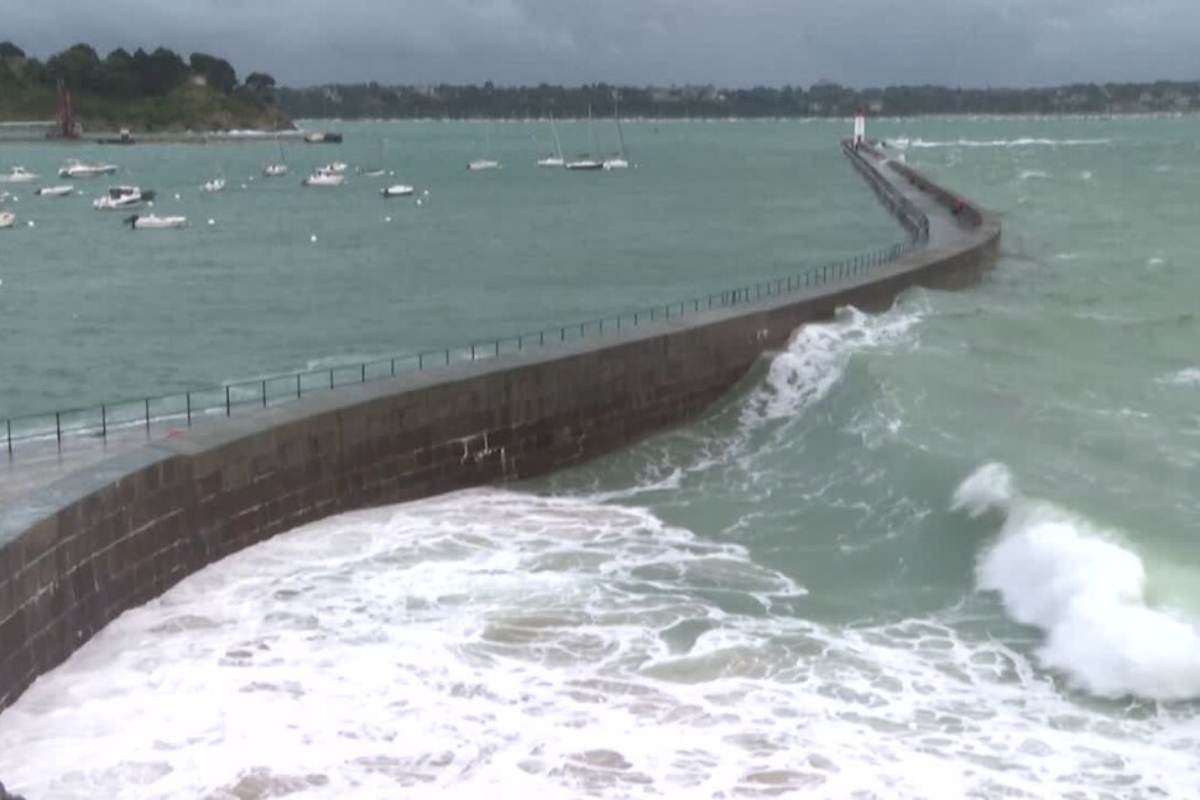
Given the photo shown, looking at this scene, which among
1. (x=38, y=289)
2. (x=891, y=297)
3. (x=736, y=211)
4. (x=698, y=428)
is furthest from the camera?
(x=736, y=211)

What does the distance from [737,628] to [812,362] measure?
405 inches

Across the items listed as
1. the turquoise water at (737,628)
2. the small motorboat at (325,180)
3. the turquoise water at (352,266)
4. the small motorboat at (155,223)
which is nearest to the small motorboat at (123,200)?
the turquoise water at (352,266)

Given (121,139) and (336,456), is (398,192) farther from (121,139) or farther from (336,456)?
(121,139)

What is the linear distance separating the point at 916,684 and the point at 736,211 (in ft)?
202

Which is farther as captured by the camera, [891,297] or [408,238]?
[408,238]

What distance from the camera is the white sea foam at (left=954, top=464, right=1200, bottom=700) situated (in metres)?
11.8

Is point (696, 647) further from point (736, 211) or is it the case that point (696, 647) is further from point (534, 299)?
point (736, 211)

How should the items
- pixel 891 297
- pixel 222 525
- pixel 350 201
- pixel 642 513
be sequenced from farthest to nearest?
pixel 350 201 < pixel 891 297 < pixel 642 513 < pixel 222 525

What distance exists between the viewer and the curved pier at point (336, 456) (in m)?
12.1

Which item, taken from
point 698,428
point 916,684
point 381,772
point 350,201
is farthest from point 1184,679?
point 350,201

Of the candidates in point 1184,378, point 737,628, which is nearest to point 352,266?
point 1184,378

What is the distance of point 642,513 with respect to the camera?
17.0 m

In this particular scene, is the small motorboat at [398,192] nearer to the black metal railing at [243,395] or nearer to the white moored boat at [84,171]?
the white moored boat at [84,171]

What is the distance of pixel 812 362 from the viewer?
22719mm
